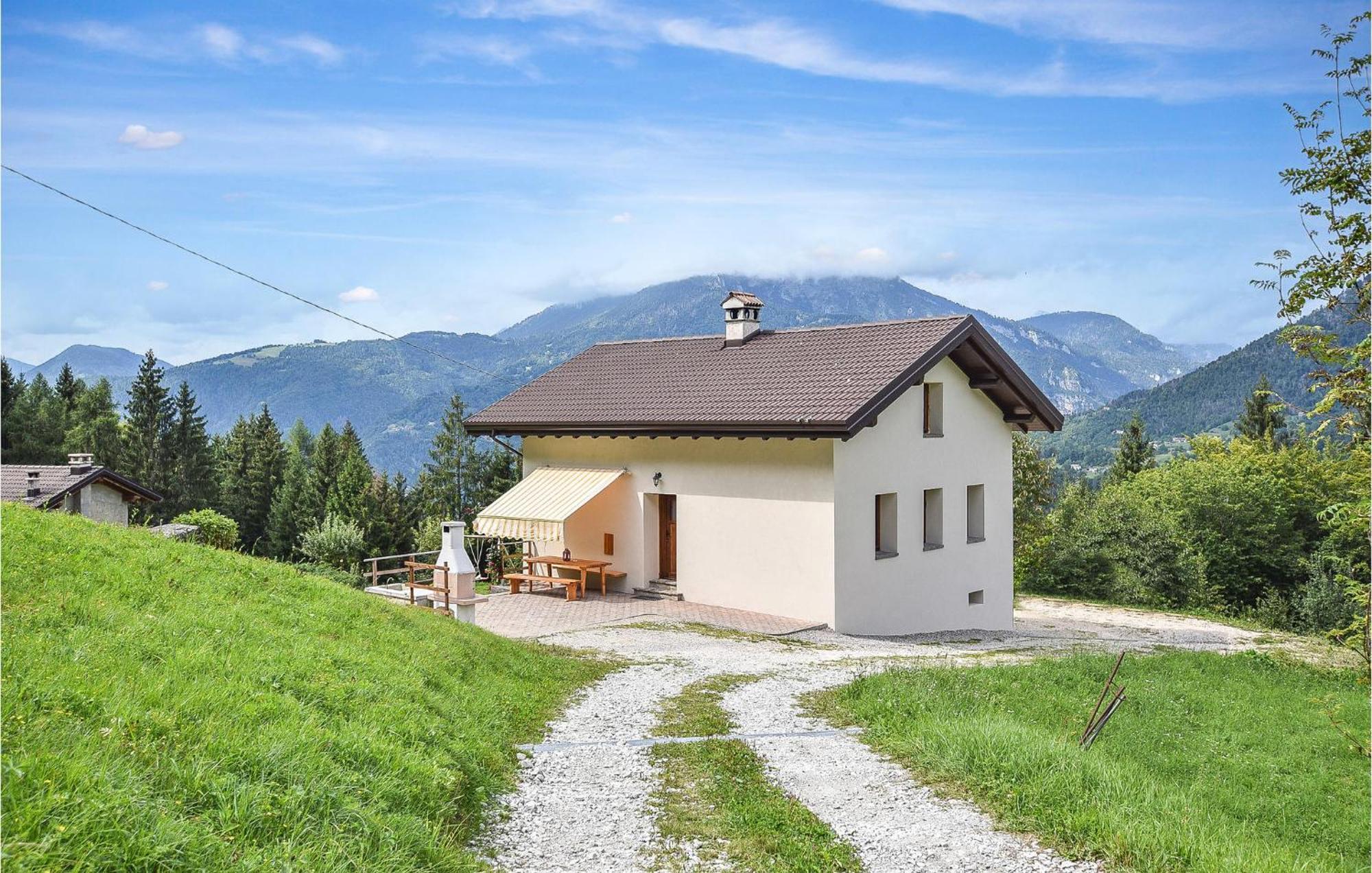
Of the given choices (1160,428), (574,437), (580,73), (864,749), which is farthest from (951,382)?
(1160,428)

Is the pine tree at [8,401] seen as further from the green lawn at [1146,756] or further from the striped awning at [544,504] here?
the green lawn at [1146,756]

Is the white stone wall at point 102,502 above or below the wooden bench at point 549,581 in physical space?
above

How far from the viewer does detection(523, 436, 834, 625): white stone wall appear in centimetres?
1836

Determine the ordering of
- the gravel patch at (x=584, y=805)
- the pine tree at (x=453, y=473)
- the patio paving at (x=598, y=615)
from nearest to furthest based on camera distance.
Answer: the gravel patch at (x=584, y=805) → the patio paving at (x=598, y=615) → the pine tree at (x=453, y=473)

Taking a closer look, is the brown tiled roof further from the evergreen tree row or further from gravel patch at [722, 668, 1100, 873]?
the evergreen tree row

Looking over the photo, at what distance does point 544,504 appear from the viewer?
20984 millimetres

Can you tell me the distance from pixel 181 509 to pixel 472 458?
20893mm

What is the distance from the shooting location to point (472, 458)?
256ft

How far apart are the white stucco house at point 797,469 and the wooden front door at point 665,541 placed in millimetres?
34

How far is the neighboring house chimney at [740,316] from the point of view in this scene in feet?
74.1

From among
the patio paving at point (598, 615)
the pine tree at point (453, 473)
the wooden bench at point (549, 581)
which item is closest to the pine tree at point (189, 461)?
the pine tree at point (453, 473)

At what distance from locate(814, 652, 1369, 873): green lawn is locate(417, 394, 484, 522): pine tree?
66.1 m

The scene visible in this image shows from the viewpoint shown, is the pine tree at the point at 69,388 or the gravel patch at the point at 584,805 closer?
the gravel patch at the point at 584,805

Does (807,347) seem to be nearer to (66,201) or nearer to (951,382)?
(951,382)
